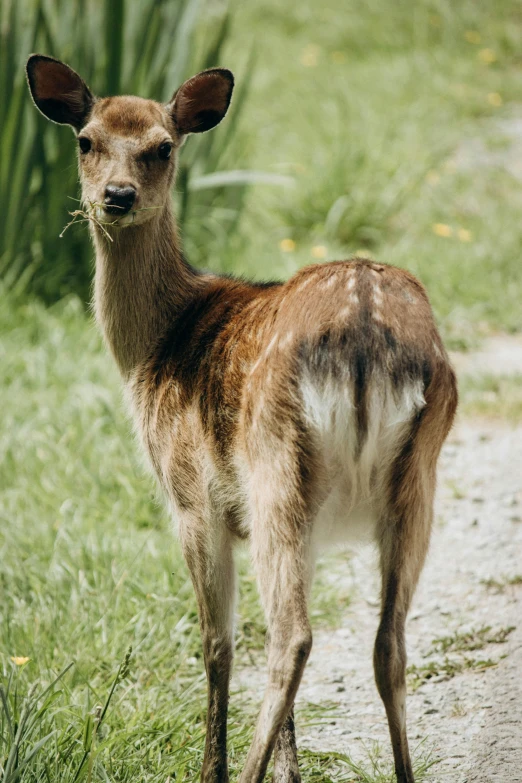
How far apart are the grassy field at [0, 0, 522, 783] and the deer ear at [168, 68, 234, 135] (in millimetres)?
1464

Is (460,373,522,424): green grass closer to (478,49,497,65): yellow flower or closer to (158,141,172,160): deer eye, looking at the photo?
(158,141,172,160): deer eye

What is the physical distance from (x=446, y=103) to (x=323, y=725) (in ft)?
23.2

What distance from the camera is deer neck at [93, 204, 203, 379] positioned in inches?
138

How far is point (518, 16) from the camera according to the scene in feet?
36.9

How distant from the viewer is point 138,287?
11.6ft

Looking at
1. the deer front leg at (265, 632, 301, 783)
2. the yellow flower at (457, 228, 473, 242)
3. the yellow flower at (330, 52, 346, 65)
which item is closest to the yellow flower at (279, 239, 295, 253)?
the yellow flower at (457, 228, 473, 242)

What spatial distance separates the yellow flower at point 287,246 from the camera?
7.28 metres

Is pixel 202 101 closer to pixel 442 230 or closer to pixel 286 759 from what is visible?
pixel 286 759

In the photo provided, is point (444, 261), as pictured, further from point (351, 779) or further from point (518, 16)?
point (518, 16)

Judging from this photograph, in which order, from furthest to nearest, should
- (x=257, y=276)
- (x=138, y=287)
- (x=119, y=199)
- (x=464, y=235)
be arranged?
(x=464, y=235), (x=257, y=276), (x=138, y=287), (x=119, y=199)

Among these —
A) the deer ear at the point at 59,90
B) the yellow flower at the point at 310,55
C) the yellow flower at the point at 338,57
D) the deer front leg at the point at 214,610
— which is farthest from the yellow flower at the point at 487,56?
the deer front leg at the point at 214,610

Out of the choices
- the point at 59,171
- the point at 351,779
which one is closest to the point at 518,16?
the point at 59,171

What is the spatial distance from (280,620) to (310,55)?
9.22 metres

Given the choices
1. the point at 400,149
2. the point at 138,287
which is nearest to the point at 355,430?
the point at 138,287
